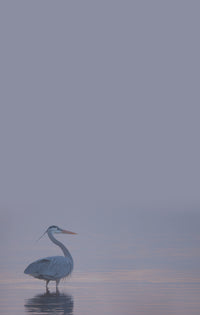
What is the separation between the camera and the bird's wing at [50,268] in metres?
20.2

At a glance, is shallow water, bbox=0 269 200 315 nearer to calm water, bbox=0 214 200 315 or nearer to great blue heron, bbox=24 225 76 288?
calm water, bbox=0 214 200 315

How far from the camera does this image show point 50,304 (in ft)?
60.0

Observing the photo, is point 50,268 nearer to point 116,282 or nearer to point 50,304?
→ point 50,304

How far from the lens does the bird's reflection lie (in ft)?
57.0

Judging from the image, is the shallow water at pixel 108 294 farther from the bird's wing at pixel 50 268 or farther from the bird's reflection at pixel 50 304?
the bird's wing at pixel 50 268

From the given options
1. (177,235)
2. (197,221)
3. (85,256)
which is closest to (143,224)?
(197,221)

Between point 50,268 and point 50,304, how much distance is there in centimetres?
224

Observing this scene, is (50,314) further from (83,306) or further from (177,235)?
(177,235)

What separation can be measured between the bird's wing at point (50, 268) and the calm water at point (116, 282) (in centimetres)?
40

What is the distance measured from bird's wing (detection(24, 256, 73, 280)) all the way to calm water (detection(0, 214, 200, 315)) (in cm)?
40

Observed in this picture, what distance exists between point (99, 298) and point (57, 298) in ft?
3.15

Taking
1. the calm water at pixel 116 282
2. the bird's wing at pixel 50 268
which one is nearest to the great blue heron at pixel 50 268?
the bird's wing at pixel 50 268

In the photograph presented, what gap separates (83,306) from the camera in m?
18.2

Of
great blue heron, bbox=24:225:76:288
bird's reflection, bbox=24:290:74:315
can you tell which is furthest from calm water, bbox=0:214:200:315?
great blue heron, bbox=24:225:76:288
